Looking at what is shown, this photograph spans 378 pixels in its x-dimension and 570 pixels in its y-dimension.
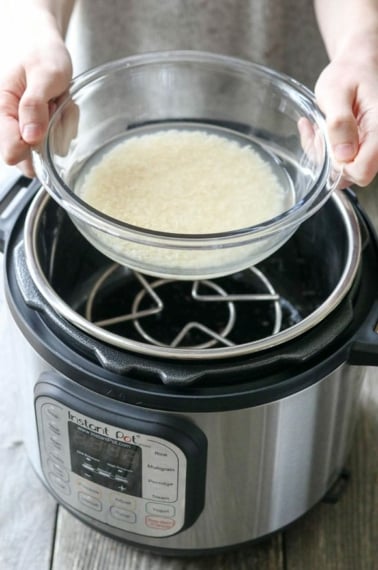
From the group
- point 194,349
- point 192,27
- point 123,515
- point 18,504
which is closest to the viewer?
point 194,349

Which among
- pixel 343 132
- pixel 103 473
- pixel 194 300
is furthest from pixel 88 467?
pixel 343 132

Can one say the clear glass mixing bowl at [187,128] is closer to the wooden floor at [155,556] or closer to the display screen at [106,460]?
the display screen at [106,460]

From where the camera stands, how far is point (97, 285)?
93 cm

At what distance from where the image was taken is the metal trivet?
2.98ft

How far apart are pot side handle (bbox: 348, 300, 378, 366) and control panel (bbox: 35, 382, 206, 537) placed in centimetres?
14

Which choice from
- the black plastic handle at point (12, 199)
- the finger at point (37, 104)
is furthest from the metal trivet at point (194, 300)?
the finger at point (37, 104)

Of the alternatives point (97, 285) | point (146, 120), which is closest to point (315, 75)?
point (146, 120)

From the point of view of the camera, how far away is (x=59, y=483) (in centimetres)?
82

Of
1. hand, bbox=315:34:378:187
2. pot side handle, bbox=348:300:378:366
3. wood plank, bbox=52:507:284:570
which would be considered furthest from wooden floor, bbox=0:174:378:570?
hand, bbox=315:34:378:187

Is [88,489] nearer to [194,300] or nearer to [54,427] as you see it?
[54,427]

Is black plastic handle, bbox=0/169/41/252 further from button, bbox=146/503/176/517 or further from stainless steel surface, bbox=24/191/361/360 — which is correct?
button, bbox=146/503/176/517

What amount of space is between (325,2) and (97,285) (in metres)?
0.39

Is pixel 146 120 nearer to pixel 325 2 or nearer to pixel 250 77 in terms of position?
pixel 250 77

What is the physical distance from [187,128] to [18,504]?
0.42m
